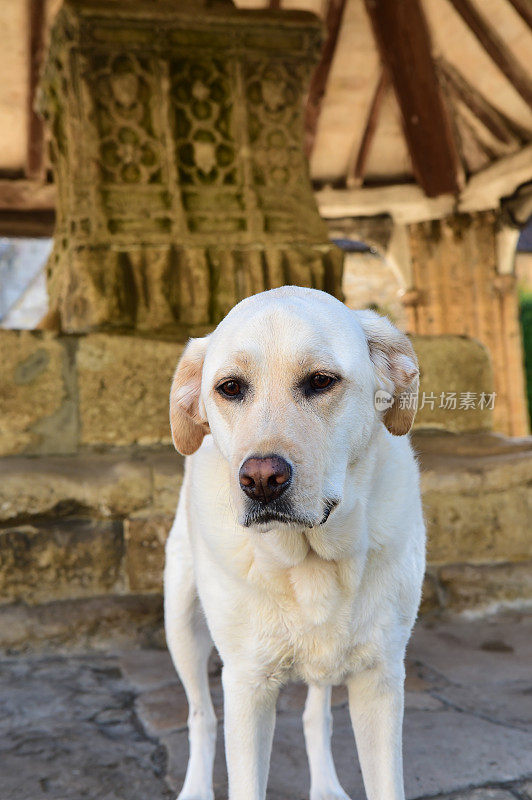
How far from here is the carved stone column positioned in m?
3.95

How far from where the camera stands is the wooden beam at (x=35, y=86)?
22.6 ft

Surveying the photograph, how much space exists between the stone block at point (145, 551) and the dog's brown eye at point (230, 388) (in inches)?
76.6

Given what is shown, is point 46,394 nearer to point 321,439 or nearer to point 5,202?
point 321,439

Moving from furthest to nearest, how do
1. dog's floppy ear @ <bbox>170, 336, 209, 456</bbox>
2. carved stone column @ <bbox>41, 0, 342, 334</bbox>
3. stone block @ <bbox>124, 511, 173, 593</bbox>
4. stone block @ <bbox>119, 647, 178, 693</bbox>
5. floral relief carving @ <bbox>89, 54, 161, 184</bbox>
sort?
floral relief carving @ <bbox>89, 54, 161, 184</bbox>, carved stone column @ <bbox>41, 0, 342, 334</bbox>, stone block @ <bbox>124, 511, 173, 593</bbox>, stone block @ <bbox>119, 647, 178, 693</bbox>, dog's floppy ear @ <bbox>170, 336, 209, 456</bbox>

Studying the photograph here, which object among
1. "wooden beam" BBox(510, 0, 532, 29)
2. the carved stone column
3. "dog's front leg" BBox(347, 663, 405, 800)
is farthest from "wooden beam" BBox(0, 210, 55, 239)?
"dog's front leg" BBox(347, 663, 405, 800)

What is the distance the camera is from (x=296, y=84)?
446 centimetres

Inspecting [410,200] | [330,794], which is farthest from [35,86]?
[330,794]

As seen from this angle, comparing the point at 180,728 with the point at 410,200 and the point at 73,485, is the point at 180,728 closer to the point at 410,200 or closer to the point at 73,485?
the point at 73,485

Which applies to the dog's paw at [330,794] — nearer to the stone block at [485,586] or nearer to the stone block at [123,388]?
the stone block at [485,586]

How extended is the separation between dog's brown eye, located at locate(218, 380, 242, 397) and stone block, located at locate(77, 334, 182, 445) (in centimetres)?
Result: 199

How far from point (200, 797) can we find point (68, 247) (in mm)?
2882

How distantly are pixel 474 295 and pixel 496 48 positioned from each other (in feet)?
10.7

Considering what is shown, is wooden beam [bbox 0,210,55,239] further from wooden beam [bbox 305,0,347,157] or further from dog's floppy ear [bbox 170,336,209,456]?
dog's floppy ear [bbox 170,336,209,456]

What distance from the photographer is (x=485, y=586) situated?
3520 mm
